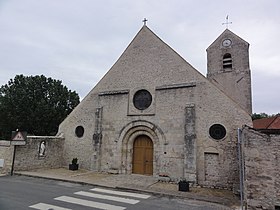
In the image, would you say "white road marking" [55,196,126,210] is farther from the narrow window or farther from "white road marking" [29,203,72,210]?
the narrow window

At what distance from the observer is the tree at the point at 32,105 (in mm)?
21953

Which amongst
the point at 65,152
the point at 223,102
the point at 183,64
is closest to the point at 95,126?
the point at 65,152

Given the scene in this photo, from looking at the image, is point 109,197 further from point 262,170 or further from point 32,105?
point 32,105

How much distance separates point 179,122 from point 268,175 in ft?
18.4

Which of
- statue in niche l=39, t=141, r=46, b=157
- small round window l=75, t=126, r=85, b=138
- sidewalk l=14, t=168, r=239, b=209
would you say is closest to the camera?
sidewalk l=14, t=168, r=239, b=209

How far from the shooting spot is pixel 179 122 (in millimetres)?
12117

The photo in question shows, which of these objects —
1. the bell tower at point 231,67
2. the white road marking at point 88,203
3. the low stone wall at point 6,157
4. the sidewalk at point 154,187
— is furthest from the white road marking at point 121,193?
the bell tower at point 231,67

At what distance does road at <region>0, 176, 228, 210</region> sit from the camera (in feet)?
23.4

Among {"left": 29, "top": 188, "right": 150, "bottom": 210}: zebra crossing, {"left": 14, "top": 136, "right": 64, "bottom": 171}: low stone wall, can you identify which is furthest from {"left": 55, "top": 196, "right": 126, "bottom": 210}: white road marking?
{"left": 14, "top": 136, "right": 64, "bottom": 171}: low stone wall

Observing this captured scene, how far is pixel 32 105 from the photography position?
2275 cm

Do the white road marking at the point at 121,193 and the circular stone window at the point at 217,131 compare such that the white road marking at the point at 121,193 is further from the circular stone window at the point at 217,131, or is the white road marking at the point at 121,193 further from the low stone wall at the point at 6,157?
the low stone wall at the point at 6,157

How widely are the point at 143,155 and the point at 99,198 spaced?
5.50 meters

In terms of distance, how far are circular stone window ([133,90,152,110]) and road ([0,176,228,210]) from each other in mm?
5664

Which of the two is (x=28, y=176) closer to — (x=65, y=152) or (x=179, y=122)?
(x=65, y=152)
